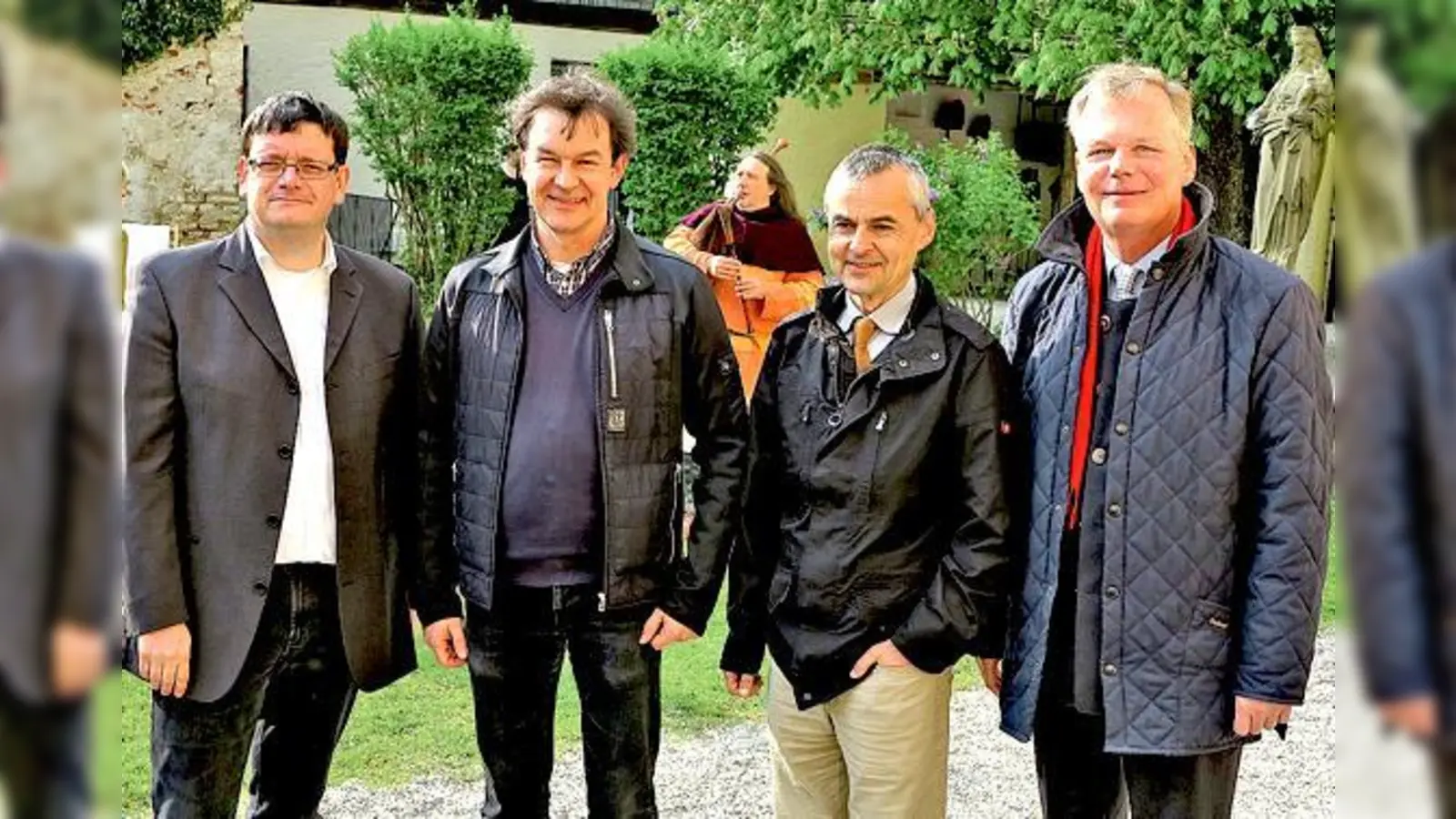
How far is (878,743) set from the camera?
3.36m

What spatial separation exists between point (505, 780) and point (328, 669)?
540 mm

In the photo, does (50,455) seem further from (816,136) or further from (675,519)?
(816,136)

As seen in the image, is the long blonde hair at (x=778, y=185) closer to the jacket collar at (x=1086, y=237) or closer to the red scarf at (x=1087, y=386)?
the jacket collar at (x=1086, y=237)

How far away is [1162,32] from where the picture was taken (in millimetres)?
14750

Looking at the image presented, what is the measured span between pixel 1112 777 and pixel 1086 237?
124 cm

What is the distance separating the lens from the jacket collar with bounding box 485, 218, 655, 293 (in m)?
3.50

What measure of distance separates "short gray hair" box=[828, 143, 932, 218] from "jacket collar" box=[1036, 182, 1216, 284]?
0.34m

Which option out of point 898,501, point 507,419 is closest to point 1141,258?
point 898,501

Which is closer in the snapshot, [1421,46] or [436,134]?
[1421,46]

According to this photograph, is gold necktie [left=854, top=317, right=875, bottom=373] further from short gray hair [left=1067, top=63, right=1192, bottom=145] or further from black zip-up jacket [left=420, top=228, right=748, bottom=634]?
short gray hair [left=1067, top=63, right=1192, bottom=145]

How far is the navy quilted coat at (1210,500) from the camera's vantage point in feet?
9.35

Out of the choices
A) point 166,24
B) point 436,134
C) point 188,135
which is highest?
point 166,24

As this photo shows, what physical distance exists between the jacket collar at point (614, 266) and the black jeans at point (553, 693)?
74 centimetres

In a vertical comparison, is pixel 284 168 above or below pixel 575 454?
above
